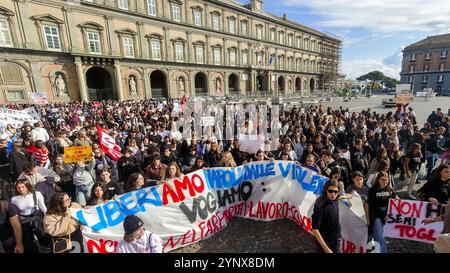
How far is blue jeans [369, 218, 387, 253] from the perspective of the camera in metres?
3.19

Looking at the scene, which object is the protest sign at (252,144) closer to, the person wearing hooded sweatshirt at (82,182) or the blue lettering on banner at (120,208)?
the blue lettering on banner at (120,208)

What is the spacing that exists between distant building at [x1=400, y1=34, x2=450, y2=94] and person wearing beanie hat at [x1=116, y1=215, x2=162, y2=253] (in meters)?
84.2

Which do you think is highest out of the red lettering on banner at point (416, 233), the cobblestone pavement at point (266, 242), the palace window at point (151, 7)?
the palace window at point (151, 7)

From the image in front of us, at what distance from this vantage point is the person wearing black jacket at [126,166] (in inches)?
213

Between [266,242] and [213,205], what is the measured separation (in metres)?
1.14

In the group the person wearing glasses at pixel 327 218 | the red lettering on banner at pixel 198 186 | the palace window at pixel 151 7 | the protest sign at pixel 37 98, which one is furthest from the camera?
the palace window at pixel 151 7

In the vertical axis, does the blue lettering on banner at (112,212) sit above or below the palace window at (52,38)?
below

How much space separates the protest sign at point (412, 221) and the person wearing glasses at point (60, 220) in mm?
4661

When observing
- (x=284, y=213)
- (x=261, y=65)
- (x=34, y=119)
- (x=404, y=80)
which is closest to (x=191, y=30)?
(x=261, y=65)

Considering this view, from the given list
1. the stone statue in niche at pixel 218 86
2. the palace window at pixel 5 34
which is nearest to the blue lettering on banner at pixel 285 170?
the palace window at pixel 5 34

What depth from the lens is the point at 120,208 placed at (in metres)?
3.51

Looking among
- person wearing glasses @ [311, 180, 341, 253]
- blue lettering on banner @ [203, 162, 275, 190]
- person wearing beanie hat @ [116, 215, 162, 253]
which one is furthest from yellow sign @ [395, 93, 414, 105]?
person wearing beanie hat @ [116, 215, 162, 253]
